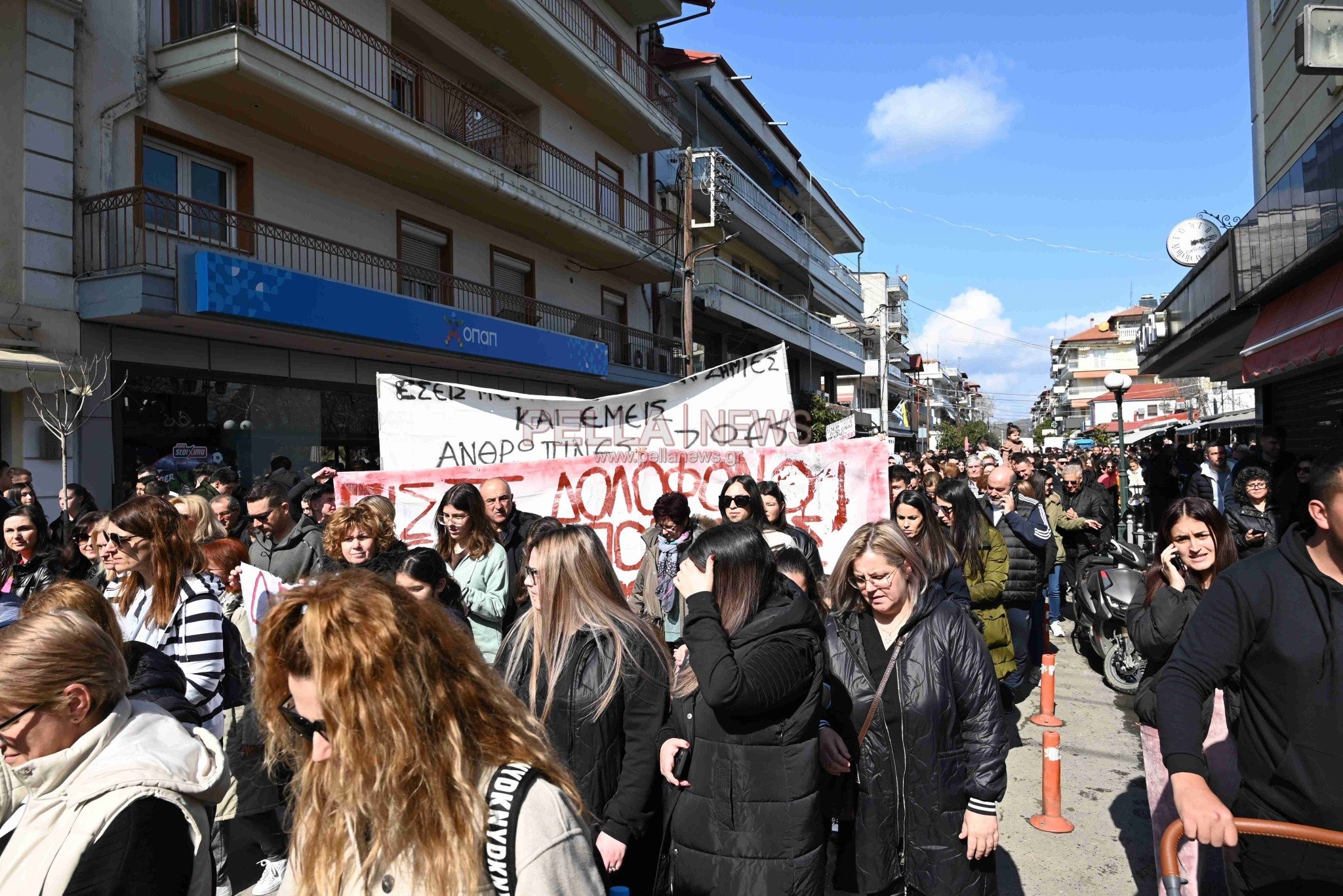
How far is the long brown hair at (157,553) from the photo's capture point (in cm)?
336

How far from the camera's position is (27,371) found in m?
8.38

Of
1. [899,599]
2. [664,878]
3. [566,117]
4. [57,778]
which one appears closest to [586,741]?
[664,878]

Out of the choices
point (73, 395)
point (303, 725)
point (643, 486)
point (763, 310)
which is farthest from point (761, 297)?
point (303, 725)

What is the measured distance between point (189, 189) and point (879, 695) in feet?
36.9

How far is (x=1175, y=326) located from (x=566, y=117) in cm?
1337

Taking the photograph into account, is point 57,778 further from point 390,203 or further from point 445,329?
point 390,203

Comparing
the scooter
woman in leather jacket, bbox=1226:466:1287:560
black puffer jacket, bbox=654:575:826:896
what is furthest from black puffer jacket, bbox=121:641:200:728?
the scooter

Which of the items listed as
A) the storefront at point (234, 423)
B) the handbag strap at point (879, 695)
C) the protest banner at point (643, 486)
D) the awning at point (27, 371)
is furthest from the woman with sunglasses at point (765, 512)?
the storefront at point (234, 423)

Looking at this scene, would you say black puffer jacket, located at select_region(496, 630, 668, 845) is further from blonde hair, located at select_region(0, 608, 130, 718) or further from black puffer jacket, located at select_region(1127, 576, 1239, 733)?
black puffer jacket, located at select_region(1127, 576, 1239, 733)

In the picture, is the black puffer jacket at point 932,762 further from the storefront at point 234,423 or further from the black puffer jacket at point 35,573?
the storefront at point 234,423

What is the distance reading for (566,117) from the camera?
19531 mm

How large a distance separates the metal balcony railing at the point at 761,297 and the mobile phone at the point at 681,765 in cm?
2136

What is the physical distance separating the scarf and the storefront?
7.31m

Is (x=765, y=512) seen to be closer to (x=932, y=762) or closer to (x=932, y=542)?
(x=932, y=542)
